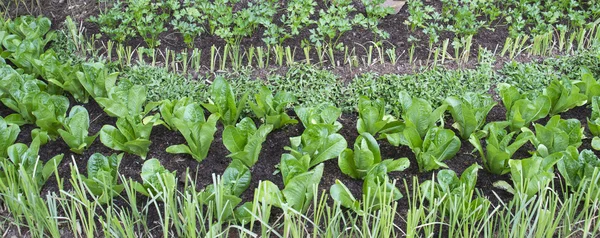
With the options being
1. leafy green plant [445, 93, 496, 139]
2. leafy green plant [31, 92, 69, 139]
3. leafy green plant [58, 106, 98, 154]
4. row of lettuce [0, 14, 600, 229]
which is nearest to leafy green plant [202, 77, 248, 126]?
row of lettuce [0, 14, 600, 229]

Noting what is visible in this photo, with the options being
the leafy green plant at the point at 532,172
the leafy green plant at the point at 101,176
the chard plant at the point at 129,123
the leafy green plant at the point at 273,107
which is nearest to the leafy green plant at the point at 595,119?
the leafy green plant at the point at 532,172

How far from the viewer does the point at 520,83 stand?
3885 mm

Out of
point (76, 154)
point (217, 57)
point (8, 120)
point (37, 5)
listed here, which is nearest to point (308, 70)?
point (217, 57)

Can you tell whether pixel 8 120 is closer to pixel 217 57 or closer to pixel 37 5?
pixel 217 57

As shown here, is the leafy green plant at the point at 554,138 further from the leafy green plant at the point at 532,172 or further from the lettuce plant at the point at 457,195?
the lettuce plant at the point at 457,195

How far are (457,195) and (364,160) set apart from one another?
1.39 ft

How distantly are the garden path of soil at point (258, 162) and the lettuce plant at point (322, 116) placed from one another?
144 millimetres

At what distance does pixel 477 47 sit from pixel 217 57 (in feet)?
5.43

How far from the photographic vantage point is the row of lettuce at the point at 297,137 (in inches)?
107

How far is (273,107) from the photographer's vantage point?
11.0 ft

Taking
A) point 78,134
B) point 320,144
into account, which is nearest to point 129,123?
point 78,134

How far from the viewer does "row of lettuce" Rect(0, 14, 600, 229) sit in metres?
2.71

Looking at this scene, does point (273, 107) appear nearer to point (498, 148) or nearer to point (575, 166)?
point (498, 148)

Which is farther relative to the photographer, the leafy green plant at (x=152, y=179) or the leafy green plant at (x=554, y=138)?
the leafy green plant at (x=554, y=138)
